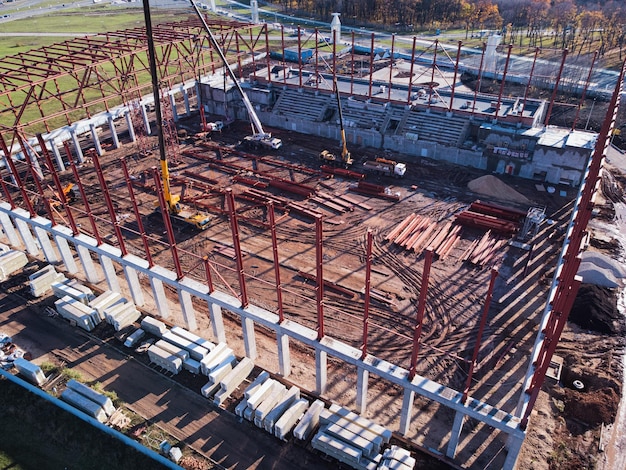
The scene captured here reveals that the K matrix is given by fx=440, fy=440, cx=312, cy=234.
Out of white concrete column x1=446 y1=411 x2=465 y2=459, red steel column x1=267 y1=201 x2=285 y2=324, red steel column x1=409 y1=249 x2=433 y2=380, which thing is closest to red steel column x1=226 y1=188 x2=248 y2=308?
red steel column x1=267 y1=201 x2=285 y2=324

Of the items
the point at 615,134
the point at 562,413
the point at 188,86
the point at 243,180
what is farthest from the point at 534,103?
the point at 188,86

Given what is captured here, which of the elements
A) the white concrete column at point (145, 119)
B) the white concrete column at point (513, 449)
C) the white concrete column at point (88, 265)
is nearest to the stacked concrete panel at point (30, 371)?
the white concrete column at point (88, 265)

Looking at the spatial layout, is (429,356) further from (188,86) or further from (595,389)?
(188,86)

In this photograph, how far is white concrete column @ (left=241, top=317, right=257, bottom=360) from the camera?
23.0 metres

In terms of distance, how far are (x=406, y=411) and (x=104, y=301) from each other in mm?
18804

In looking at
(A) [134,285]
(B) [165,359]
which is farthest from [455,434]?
(A) [134,285]

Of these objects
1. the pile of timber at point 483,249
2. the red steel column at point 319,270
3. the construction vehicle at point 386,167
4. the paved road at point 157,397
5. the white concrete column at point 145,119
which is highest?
the red steel column at point 319,270

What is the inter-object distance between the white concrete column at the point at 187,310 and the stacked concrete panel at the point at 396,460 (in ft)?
43.4

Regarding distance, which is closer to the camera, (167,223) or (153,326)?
(167,223)

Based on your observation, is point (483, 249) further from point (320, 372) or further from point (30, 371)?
point (30, 371)

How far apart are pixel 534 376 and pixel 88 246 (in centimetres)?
2516

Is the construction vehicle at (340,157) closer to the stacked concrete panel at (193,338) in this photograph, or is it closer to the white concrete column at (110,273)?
the white concrete column at (110,273)

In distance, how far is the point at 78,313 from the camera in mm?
25875

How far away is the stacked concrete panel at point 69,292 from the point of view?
27.1m
